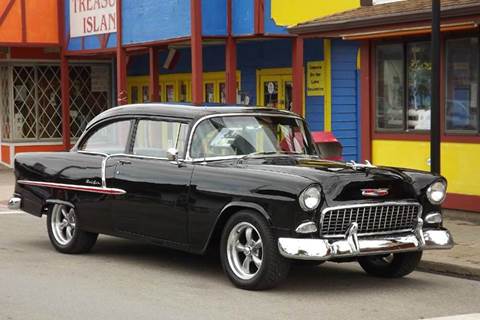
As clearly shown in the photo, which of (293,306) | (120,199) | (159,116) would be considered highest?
(159,116)

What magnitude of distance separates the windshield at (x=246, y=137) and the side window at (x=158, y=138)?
0.20 meters

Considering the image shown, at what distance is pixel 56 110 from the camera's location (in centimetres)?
2295

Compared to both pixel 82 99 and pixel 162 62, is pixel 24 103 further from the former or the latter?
pixel 162 62

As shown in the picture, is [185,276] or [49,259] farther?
[49,259]

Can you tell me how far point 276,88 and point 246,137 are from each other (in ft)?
29.8

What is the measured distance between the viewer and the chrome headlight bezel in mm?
6965

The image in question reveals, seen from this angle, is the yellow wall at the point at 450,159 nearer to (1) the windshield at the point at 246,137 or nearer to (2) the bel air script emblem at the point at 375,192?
(1) the windshield at the point at 246,137

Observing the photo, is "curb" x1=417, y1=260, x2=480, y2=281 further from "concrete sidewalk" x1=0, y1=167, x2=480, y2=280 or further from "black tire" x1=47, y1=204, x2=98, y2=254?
"black tire" x1=47, y1=204, x2=98, y2=254

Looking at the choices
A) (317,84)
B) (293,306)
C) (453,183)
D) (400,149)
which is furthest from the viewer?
(317,84)

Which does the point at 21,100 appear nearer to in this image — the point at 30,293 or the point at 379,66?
the point at 379,66

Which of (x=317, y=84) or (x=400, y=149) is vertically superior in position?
(x=317, y=84)

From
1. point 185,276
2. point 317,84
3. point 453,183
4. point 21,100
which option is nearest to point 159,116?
point 185,276

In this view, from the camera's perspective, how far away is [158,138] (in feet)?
28.2

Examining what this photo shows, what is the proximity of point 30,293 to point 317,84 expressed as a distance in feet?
32.4
